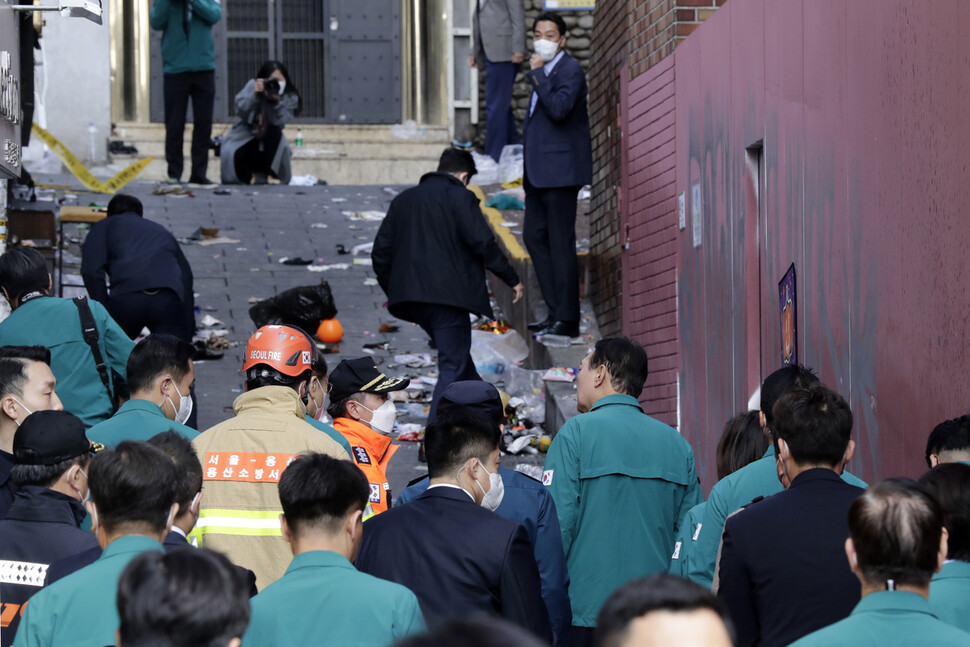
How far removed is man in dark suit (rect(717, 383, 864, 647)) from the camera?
3922 millimetres

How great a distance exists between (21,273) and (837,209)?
3.93 metres

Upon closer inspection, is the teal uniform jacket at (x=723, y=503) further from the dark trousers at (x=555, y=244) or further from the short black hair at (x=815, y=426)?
the dark trousers at (x=555, y=244)

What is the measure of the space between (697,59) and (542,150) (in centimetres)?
192

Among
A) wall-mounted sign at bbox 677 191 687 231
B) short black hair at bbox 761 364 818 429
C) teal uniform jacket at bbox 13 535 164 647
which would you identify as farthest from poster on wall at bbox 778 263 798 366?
teal uniform jacket at bbox 13 535 164 647

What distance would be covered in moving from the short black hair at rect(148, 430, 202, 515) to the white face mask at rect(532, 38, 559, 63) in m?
6.81

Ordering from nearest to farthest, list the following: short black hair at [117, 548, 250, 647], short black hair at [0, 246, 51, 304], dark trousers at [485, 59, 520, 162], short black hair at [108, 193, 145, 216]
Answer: short black hair at [117, 548, 250, 647]
short black hair at [0, 246, 51, 304]
short black hair at [108, 193, 145, 216]
dark trousers at [485, 59, 520, 162]

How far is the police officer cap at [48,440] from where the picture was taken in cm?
427

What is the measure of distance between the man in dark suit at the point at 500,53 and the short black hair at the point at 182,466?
1447 cm

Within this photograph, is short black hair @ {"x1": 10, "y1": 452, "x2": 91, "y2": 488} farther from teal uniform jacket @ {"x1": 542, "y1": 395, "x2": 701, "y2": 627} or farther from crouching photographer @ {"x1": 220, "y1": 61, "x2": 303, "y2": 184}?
crouching photographer @ {"x1": 220, "y1": 61, "x2": 303, "y2": 184}

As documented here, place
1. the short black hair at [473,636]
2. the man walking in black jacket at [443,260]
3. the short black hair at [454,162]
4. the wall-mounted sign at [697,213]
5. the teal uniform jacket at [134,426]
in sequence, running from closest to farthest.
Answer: the short black hair at [473,636] < the teal uniform jacket at [134,426] < the wall-mounted sign at [697,213] < the man walking in black jacket at [443,260] < the short black hair at [454,162]

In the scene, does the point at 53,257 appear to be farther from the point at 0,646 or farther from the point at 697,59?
the point at 0,646

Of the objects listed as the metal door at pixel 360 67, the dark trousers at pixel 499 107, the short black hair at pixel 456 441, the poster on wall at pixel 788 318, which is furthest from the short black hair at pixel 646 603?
the metal door at pixel 360 67

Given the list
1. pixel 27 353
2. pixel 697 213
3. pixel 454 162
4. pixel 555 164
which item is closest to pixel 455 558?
pixel 27 353

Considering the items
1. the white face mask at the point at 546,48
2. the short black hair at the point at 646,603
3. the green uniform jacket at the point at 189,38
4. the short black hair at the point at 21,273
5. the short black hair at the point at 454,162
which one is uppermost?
the green uniform jacket at the point at 189,38
